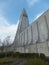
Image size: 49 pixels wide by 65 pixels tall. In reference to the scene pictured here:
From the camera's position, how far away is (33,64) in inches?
356

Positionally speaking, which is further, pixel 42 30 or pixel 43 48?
pixel 42 30

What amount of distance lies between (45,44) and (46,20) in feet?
14.9

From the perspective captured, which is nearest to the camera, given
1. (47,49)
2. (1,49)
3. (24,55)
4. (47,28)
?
(24,55)

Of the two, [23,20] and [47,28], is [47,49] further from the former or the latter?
[23,20]

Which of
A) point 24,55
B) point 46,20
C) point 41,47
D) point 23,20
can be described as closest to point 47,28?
point 46,20

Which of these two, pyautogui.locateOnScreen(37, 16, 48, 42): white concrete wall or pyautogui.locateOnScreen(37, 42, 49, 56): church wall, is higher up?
pyautogui.locateOnScreen(37, 16, 48, 42): white concrete wall

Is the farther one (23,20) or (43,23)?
(23,20)

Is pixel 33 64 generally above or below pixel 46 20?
below

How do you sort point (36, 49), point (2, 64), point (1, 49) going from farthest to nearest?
point (1, 49), point (36, 49), point (2, 64)

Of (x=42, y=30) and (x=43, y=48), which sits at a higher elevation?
(x=42, y=30)

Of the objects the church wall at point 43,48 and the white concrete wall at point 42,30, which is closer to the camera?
the church wall at point 43,48

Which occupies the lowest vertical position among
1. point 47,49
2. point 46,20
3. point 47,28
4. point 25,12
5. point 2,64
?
point 2,64

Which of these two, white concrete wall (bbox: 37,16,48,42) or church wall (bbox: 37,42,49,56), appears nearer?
church wall (bbox: 37,42,49,56)

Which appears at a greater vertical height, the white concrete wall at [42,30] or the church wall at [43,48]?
the white concrete wall at [42,30]
